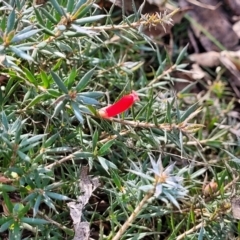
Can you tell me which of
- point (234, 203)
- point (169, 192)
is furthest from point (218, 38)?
point (169, 192)

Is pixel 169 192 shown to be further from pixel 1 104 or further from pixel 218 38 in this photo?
pixel 218 38

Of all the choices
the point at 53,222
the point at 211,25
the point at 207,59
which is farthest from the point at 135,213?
the point at 211,25

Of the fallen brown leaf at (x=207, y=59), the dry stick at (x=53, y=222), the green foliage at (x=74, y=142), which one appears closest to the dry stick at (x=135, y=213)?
the green foliage at (x=74, y=142)

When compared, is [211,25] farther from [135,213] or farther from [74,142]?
[135,213]

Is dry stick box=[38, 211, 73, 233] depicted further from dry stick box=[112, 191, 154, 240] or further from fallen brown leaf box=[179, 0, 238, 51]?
fallen brown leaf box=[179, 0, 238, 51]

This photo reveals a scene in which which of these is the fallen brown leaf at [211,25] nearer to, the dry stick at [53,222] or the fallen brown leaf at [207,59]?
the fallen brown leaf at [207,59]

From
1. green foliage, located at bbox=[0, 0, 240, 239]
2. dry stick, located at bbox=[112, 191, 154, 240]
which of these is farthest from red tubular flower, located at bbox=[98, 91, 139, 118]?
dry stick, located at bbox=[112, 191, 154, 240]
